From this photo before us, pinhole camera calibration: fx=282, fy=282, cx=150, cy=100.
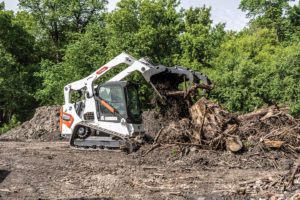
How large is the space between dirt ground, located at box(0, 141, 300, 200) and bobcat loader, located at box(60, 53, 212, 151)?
0.91 m

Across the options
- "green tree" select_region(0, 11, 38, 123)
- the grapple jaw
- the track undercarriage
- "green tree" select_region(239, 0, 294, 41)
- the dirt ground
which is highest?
"green tree" select_region(239, 0, 294, 41)

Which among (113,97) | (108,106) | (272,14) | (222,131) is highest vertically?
(272,14)

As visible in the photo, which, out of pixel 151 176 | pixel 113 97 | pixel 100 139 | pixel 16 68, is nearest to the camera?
pixel 151 176

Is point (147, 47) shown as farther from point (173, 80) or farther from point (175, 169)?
point (175, 169)

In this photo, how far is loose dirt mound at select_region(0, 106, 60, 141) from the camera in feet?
53.3

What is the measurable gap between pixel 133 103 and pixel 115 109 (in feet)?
2.25

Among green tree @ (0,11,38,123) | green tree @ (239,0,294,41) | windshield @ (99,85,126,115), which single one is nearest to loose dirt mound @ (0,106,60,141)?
green tree @ (0,11,38,123)

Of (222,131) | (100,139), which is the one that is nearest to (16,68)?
(100,139)

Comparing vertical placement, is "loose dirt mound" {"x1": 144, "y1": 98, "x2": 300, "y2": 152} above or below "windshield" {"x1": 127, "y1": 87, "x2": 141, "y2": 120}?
below

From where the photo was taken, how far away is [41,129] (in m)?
16.8

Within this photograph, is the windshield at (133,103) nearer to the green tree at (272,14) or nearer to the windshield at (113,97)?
the windshield at (113,97)

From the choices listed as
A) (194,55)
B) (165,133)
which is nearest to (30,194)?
(165,133)

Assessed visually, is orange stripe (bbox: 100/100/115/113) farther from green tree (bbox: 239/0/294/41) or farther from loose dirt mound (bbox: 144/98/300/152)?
green tree (bbox: 239/0/294/41)

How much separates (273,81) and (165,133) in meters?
11.8
